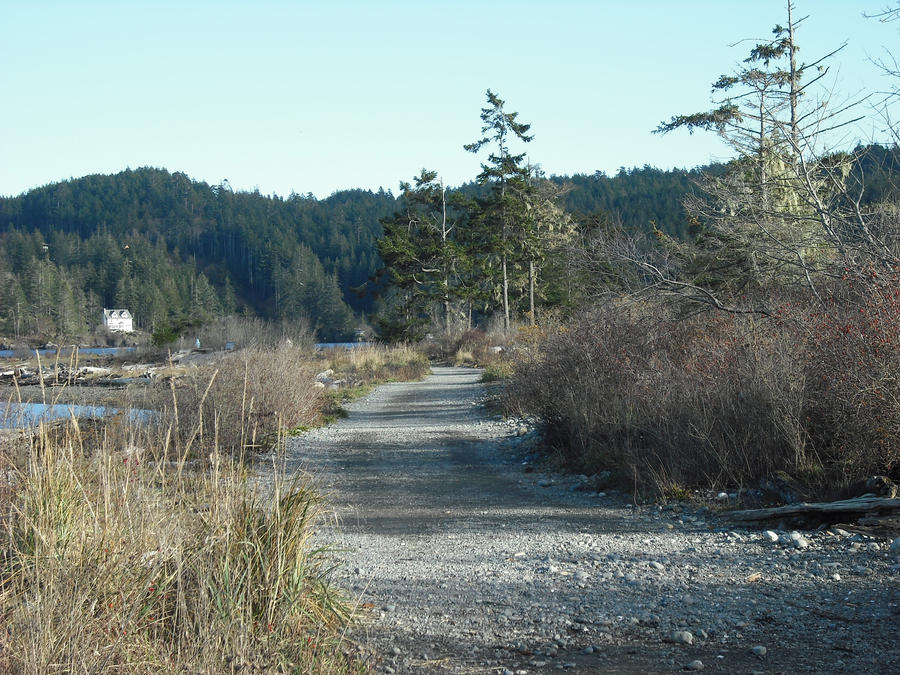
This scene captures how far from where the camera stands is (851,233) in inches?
396

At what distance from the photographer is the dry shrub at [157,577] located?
3189mm

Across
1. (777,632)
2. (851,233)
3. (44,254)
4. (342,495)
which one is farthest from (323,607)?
(44,254)

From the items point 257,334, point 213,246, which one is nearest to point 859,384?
point 257,334

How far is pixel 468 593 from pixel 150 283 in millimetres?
98961

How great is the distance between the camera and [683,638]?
420 centimetres

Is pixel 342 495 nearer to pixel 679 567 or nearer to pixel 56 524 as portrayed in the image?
pixel 679 567

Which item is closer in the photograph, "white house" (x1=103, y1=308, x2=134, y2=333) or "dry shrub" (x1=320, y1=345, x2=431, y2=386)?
"dry shrub" (x1=320, y1=345, x2=431, y2=386)

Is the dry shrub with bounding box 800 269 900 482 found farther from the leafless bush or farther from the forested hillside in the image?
the forested hillside

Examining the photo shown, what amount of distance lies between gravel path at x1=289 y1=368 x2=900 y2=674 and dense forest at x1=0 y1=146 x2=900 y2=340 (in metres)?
38.4

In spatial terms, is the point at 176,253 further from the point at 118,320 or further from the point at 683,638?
the point at 683,638

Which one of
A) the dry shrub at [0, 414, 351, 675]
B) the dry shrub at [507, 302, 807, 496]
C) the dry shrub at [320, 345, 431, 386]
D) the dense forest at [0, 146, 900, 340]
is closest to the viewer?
the dry shrub at [0, 414, 351, 675]

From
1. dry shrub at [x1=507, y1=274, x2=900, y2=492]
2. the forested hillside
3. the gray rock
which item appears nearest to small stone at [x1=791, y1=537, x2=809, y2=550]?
the gray rock

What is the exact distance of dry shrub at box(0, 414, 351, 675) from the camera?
319 cm

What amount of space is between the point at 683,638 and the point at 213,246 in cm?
13733
